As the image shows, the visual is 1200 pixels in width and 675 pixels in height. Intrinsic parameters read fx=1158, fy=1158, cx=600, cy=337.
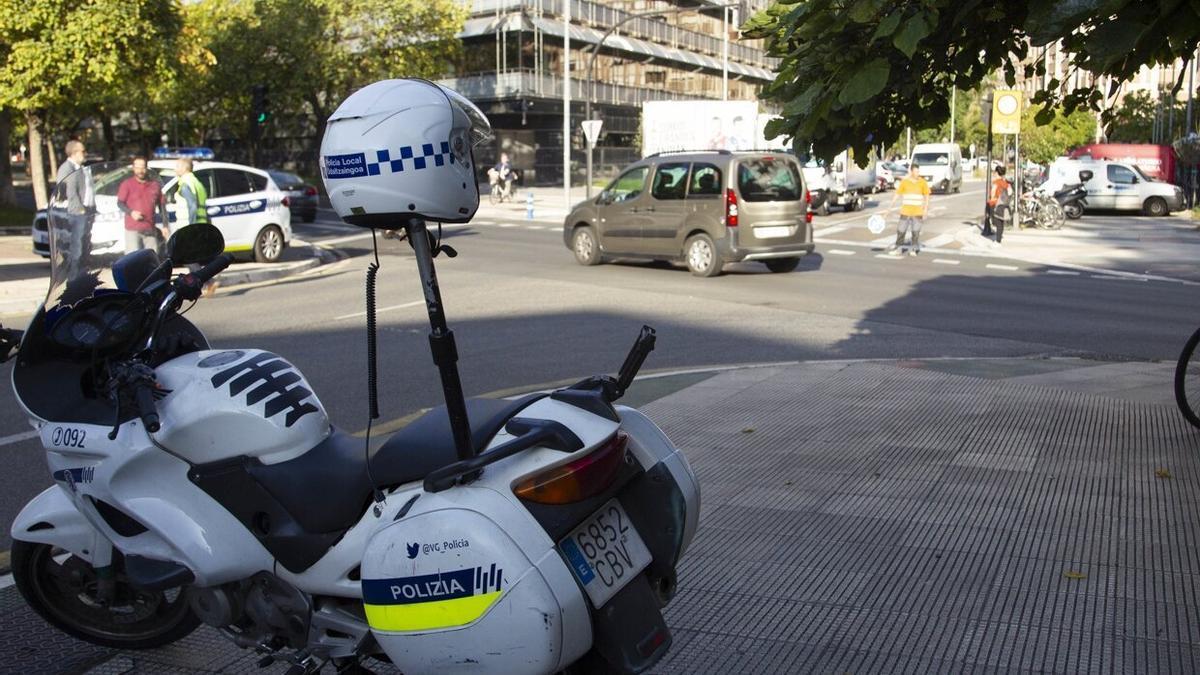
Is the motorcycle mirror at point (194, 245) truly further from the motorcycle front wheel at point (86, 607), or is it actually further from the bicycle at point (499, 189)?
the bicycle at point (499, 189)

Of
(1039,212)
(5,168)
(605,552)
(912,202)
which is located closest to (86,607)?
(605,552)

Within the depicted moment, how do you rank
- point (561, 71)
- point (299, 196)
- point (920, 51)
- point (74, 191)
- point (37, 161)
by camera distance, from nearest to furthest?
point (74, 191), point (920, 51), point (37, 161), point (299, 196), point (561, 71)

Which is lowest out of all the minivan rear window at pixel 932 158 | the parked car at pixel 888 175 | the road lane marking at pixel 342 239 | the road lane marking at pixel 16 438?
the road lane marking at pixel 16 438

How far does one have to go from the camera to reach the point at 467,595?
9.28ft

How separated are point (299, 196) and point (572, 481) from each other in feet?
98.7

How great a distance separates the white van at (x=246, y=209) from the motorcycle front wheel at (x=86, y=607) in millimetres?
15019

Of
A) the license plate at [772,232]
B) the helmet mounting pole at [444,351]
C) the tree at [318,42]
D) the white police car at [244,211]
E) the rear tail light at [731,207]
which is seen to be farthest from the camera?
the tree at [318,42]

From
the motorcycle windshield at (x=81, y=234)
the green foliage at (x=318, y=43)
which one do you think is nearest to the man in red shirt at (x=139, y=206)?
the motorcycle windshield at (x=81, y=234)

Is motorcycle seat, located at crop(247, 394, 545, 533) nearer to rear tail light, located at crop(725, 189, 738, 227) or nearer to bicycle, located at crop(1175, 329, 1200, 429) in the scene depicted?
bicycle, located at crop(1175, 329, 1200, 429)

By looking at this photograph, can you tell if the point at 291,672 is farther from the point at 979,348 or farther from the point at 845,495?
the point at 979,348

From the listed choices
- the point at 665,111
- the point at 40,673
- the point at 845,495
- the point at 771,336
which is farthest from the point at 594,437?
the point at 665,111

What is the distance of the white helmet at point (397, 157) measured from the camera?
2.98 meters

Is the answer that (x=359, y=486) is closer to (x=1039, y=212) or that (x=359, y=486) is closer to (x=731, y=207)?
(x=731, y=207)

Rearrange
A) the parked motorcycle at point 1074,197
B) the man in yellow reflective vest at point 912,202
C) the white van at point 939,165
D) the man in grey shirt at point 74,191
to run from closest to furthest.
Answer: the man in grey shirt at point 74,191, the man in yellow reflective vest at point 912,202, the parked motorcycle at point 1074,197, the white van at point 939,165
